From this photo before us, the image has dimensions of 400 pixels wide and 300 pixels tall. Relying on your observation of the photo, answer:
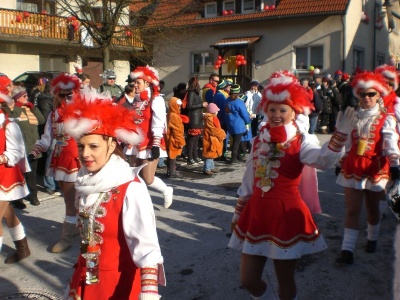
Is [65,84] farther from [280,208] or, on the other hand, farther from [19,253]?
[280,208]

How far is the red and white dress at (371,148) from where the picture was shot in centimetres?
519

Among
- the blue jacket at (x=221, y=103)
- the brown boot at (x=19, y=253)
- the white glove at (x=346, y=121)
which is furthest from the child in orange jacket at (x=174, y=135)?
the white glove at (x=346, y=121)

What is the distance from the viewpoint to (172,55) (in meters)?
30.2

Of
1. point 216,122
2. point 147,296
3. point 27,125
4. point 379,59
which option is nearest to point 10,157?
point 147,296

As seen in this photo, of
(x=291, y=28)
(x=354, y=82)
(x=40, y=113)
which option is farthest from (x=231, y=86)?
(x=291, y=28)

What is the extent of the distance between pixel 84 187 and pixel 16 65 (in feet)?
84.3

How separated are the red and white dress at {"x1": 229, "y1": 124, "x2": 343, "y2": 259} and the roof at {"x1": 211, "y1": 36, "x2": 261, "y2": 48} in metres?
23.6

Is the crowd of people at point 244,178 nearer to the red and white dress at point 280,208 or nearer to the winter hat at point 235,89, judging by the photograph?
the red and white dress at point 280,208

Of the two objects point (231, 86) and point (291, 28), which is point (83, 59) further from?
point (231, 86)

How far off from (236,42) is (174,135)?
1788cm

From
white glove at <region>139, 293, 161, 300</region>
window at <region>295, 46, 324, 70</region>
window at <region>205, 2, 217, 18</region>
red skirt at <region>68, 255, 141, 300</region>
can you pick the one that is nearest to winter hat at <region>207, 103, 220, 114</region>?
red skirt at <region>68, 255, 141, 300</region>

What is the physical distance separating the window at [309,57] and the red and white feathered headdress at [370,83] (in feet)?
68.9

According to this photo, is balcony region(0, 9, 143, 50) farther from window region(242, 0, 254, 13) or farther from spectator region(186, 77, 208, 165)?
spectator region(186, 77, 208, 165)

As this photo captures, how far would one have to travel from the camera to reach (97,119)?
283cm
